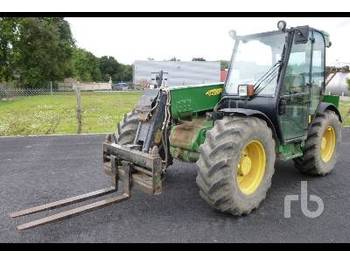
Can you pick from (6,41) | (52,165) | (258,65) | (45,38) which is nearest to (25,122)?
(52,165)

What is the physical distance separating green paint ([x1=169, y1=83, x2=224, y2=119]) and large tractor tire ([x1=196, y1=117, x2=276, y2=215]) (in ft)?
2.49

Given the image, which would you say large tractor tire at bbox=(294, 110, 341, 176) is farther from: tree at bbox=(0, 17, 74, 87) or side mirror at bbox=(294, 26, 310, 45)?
tree at bbox=(0, 17, 74, 87)

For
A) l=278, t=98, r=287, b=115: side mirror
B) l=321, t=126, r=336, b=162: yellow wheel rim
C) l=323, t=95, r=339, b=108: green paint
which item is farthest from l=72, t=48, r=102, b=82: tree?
l=278, t=98, r=287, b=115: side mirror

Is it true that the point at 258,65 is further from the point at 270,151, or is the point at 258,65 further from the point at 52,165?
the point at 52,165

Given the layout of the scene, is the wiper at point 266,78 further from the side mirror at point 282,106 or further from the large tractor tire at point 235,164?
the large tractor tire at point 235,164

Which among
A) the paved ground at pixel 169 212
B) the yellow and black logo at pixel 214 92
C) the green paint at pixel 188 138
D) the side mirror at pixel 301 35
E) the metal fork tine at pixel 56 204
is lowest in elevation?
the paved ground at pixel 169 212

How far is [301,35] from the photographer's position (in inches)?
213

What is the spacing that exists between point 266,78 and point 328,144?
7.39ft

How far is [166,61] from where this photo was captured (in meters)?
39.1

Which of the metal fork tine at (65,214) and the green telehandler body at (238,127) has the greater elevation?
the green telehandler body at (238,127)

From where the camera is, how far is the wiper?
5.47 metres

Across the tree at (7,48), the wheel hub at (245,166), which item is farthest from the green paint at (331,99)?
the tree at (7,48)

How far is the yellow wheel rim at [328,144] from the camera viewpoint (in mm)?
6910

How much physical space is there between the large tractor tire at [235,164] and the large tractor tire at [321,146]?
146 centimetres
